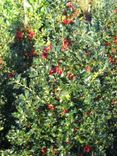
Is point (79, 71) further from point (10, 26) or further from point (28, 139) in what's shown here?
point (10, 26)

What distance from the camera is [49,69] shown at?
24.2 feet

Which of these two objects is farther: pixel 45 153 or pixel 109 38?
pixel 109 38

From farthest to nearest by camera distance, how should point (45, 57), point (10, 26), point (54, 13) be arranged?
point (10, 26) → point (54, 13) → point (45, 57)

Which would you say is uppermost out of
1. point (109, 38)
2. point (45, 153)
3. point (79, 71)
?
point (109, 38)

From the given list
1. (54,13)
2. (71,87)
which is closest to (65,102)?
(71,87)

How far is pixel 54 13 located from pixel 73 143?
18.1 ft

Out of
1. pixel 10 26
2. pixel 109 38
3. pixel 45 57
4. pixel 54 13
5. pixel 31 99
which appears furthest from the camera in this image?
pixel 10 26

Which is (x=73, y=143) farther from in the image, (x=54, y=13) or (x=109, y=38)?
(x=54, y=13)

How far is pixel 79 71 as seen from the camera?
7.50 meters

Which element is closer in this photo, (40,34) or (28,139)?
(28,139)

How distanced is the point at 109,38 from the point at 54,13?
7.48 ft

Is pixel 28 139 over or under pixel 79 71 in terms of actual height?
under

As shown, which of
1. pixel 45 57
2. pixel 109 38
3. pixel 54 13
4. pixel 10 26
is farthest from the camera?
pixel 10 26

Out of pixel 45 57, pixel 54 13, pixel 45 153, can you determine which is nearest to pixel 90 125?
pixel 45 153
